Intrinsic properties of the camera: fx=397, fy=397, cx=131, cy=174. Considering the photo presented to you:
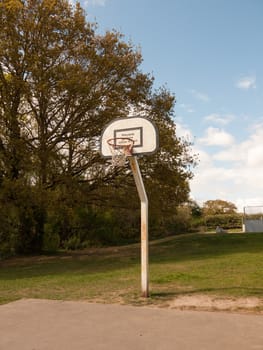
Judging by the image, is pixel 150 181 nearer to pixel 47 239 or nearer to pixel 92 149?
pixel 92 149

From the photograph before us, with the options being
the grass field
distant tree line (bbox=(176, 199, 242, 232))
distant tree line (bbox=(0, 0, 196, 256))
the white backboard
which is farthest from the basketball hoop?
distant tree line (bbox=(176, 199, 242, 232))

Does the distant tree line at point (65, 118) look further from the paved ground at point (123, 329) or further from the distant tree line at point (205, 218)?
the distant tree line at point (205, 218)

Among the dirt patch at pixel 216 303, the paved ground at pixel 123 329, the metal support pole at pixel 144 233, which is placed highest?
the metal support pole at pixel 144 233

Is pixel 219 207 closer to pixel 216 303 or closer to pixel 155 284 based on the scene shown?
pixel 155 284

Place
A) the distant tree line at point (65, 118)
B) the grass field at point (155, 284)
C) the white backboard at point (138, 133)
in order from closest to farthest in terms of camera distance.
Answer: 1. the grass field at point (155, 284)
2. the white backboard at point (138, 133)
3. the distant tree line at point (65, 118)

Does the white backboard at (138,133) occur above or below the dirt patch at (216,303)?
above

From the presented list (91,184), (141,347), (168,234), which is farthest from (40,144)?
(168,234)

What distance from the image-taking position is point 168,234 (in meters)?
33.3

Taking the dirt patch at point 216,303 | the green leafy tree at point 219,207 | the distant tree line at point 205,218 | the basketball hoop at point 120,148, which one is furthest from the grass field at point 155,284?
the green leafy tree at point 219,207

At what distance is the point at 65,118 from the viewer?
19250mm

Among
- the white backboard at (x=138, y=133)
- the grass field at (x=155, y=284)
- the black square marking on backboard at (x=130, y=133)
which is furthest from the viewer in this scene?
the black square marking on backboard at (x=130, y=133)

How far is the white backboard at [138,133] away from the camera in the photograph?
26.8 ft

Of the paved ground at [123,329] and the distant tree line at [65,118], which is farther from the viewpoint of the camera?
the distant tree line at [65,118]

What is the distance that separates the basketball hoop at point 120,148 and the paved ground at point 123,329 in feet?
10.4
